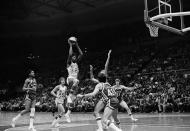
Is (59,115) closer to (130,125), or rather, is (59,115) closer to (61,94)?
(61,94)

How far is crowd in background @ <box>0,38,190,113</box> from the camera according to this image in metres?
23.6

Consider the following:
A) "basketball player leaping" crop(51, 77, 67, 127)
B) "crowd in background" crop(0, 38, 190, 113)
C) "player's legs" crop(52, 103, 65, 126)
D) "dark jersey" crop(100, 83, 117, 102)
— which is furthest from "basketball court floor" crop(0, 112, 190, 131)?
"crowd in background" crop(0, 38, 190, 113)

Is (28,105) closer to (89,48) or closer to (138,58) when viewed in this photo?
(138,58)

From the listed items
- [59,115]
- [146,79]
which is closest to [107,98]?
[59,115]

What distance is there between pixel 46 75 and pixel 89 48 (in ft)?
25.0

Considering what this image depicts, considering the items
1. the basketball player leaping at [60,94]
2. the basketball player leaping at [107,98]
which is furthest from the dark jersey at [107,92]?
the basketball player leaping at [60,94]

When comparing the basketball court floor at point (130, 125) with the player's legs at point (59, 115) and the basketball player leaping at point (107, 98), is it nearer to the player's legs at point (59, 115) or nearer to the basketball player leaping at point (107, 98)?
the player's legs at point (59, 115)

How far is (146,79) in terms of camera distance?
29219 mm

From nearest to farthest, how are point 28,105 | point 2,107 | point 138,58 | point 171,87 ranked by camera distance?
point 28,105 → point 171,87 → point 138,58 → point 2,107

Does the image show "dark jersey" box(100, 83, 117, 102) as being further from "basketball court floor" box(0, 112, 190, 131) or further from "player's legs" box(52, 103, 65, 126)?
"player's legs" box(52, 103, 65, 126)

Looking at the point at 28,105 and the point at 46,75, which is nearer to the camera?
the point at 28,105

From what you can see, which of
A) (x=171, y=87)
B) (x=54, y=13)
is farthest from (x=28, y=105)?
(x=54, y=13)

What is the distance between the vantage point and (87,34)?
4441 cm

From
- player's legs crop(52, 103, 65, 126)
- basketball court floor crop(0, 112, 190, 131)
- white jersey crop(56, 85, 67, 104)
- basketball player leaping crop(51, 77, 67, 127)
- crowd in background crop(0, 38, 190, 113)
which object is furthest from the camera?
crowd in background crop(0, 38, 190, 113)
